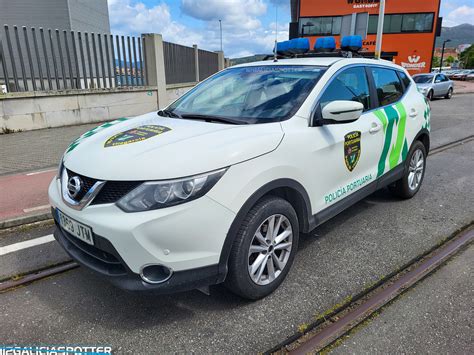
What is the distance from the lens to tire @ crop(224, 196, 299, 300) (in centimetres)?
235

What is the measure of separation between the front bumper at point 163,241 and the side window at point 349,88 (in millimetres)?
1495

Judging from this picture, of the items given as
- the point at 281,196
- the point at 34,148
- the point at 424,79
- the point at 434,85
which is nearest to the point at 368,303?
the point at 281,196

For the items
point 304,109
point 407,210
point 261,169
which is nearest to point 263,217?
point 261,169

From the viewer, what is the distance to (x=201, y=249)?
7.12 feet

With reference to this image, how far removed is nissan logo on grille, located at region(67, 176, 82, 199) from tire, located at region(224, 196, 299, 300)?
3.49 feet

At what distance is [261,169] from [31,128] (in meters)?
8.57

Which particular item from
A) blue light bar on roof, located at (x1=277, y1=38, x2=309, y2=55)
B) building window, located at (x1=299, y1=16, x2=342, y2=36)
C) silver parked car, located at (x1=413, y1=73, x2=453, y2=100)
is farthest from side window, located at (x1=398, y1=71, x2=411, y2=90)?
building window, located at (x1=299, y1=16, x2=342, y2=36)

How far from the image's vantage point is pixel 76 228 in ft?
7.71

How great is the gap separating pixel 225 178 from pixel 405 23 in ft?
104

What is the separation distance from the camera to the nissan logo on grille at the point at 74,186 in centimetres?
232

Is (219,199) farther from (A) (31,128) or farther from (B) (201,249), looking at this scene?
(A) (31,128)

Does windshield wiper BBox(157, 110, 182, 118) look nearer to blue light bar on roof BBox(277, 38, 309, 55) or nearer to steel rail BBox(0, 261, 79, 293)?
steel rail BBox(0, 261, 79, 293)

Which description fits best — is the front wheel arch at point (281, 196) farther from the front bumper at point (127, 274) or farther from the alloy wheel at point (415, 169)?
the alloy wheel at point (415, 169)

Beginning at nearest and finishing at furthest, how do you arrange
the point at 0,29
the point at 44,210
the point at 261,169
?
the point at 261,169
the point at 44,210
the point at 0,29
